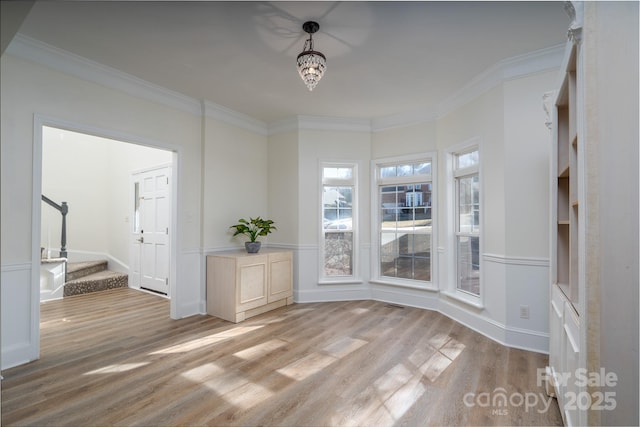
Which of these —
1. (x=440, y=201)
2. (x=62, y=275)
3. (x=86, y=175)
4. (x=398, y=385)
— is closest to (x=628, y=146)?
(x=398, y=385)

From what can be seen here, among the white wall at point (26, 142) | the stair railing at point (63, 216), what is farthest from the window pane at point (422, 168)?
the stair railing at point (63, 216)

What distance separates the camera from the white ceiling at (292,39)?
2.23 m

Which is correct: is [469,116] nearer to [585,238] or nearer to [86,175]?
[585,238]

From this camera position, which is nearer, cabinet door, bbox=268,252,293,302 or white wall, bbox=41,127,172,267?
cabinet door, bbox=268,252,293,302

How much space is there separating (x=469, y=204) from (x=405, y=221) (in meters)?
0.98

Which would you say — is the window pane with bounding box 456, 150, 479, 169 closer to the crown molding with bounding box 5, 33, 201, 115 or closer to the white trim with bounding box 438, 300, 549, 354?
the white trim with bounding box 438, 300, 549, 354

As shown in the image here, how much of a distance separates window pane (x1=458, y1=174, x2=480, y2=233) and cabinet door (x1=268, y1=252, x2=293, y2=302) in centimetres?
241

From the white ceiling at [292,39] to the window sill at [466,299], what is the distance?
8.24 feet

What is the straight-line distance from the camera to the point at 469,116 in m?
3.53

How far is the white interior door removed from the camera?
16.1ft

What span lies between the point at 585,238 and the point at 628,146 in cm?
36

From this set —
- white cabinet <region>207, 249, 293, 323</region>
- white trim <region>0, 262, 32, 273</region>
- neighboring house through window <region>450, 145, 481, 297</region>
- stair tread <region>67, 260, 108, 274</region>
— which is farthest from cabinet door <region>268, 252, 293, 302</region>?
stair tread <region>67, 260, 108, 274</region>

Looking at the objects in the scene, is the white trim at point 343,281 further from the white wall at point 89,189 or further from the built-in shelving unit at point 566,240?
the white wall at point 89,189

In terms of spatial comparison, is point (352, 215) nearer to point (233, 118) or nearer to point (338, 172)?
point (338, 172)
